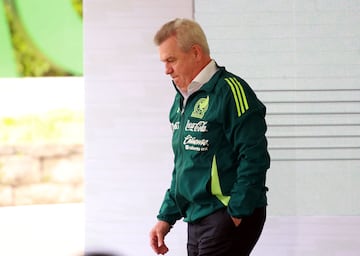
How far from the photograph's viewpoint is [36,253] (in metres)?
4.36

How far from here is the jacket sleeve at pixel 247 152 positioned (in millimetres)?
2070

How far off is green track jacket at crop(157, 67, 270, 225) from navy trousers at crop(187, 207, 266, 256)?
0.10 ft

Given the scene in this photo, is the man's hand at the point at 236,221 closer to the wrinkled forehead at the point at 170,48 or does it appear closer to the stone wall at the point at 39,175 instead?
the wrinkled forehead at the point at 170,48

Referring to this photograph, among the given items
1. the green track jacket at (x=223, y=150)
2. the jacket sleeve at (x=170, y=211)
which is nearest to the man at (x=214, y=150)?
the green track jacket at (x=223, y=150)

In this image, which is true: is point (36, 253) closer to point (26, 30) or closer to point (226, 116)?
point (26, 30)

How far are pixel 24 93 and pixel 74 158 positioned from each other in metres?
0.58

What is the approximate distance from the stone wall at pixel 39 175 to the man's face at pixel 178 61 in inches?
95.9

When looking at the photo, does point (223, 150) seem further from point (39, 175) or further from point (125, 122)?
point (39, 175)

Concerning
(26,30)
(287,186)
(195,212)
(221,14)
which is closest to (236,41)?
(221,14)

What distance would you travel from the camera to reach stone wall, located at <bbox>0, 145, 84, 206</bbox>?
461cm

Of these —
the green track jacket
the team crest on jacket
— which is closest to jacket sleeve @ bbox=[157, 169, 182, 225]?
the green track jacket

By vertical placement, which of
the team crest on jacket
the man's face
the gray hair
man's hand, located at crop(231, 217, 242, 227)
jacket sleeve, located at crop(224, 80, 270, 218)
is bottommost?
Answer: man's hand, located at crop(231, 217, 242, 227)

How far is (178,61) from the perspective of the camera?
2230mm

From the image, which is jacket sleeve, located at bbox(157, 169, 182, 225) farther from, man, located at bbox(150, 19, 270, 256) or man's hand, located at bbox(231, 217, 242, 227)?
man's hand, located at bbox(231, 217, 242, 227)
